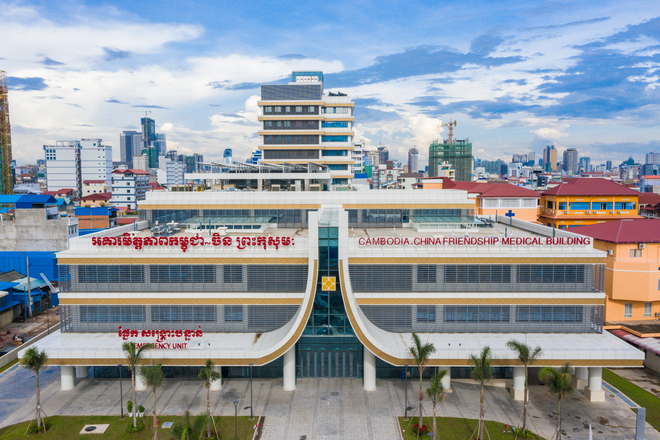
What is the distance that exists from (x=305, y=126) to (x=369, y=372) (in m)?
56.2

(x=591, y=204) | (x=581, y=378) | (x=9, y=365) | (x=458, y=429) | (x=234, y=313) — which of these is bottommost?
(x=9, y=365)

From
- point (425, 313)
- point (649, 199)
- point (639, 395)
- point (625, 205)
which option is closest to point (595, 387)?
point (639, 395)

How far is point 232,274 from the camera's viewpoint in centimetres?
4522

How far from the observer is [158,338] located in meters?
42.7

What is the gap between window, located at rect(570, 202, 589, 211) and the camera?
9056cm

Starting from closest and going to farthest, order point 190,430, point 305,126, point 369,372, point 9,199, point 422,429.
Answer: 1. point 190,430
2. point 422,429
3. point 369,372
4. point 305,126
5. point 9,199

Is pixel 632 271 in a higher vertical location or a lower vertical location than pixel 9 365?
higher

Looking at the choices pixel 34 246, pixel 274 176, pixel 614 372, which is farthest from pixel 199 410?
pixel 34 246

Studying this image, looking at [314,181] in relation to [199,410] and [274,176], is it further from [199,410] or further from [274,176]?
[199,410]

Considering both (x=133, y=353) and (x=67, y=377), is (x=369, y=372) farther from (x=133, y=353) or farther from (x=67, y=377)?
(x=67, y=377)

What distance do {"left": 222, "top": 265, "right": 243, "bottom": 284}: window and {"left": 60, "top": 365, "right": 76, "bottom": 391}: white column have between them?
59.1 ft

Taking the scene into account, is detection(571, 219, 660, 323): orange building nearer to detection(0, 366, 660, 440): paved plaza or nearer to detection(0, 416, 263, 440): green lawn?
detection(0, 366, 660, 440): paved plaza

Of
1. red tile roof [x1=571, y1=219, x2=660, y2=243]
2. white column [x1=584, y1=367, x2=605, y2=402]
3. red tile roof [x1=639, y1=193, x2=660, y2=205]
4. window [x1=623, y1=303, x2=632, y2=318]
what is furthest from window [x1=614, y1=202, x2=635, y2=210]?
white column [x1=584, y1=367, x2=605, y2=402]

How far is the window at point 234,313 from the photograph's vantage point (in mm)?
45625
